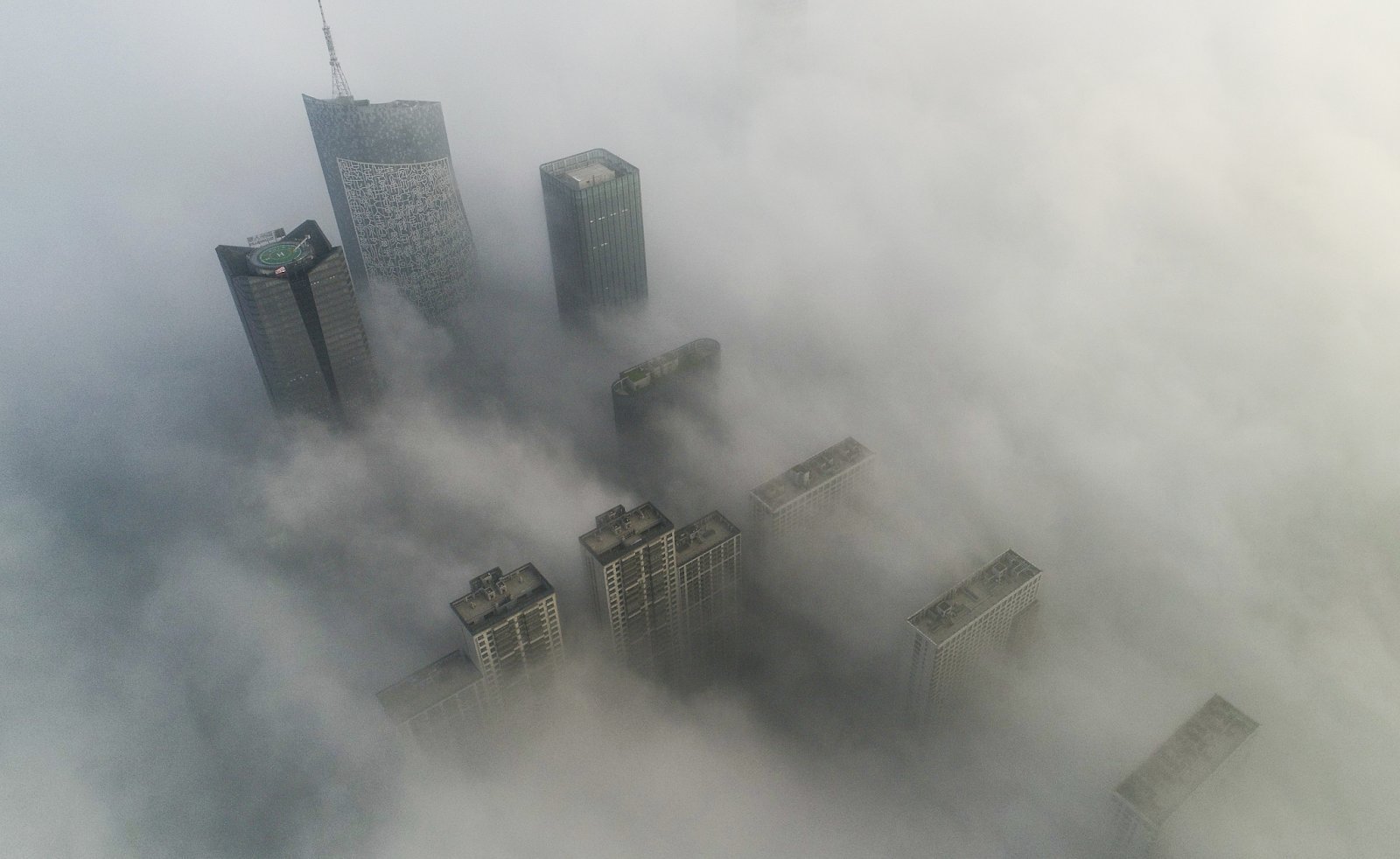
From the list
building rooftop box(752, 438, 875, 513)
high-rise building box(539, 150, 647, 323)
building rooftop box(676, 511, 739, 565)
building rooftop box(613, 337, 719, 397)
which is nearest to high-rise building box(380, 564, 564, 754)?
building rooftop box(676, 511, 739, 565)

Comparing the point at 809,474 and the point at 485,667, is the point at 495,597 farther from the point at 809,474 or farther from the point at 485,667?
the point at 809,474

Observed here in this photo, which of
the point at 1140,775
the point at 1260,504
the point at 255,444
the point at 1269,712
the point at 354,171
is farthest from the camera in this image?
the point at 354,171

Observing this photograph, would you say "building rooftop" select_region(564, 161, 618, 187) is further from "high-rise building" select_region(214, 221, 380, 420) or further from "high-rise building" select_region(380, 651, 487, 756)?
"high-rise building" select_region(380, 651, 487, 756)

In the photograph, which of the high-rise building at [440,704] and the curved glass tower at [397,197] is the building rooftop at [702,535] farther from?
the curved glass tower at [397,197]

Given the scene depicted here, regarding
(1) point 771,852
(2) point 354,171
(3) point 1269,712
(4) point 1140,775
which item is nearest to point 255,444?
(2) point 354,171

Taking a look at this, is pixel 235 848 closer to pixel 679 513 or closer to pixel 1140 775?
pixel 679 513
